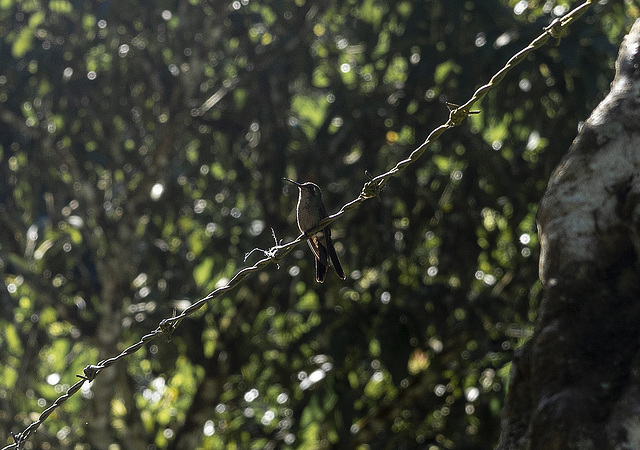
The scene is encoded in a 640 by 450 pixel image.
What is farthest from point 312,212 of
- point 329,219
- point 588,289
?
point 588,289

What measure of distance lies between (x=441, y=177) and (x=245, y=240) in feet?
5.00

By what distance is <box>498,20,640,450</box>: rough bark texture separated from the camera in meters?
2.55

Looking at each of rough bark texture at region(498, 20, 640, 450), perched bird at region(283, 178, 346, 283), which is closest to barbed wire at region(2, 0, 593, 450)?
rough bark texture at region(498, 20, 640, 450)

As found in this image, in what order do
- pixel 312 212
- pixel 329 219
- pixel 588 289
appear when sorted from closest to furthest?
pixel 329 219, pixel 588 289, pixel 312 212

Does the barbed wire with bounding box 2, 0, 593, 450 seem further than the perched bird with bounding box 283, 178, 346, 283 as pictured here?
No

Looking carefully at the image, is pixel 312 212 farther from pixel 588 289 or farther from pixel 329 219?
pixel 588 289

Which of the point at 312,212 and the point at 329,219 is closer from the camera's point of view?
the point at 329,219

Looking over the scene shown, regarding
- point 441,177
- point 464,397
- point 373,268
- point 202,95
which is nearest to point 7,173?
point 202,95

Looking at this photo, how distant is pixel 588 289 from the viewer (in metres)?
2.83

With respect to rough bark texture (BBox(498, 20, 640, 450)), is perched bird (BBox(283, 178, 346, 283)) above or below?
below

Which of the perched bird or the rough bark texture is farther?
the perched bird

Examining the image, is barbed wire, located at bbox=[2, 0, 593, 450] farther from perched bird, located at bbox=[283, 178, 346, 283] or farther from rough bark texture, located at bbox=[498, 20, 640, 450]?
perched bird, located at bbox=[283, 178, 346, 283]

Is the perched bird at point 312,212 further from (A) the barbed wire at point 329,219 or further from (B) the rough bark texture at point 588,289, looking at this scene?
(B) the rough bark texture at point 588,289

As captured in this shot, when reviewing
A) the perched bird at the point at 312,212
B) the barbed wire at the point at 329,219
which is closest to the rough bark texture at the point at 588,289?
the barbed wire at the point at 329,219
